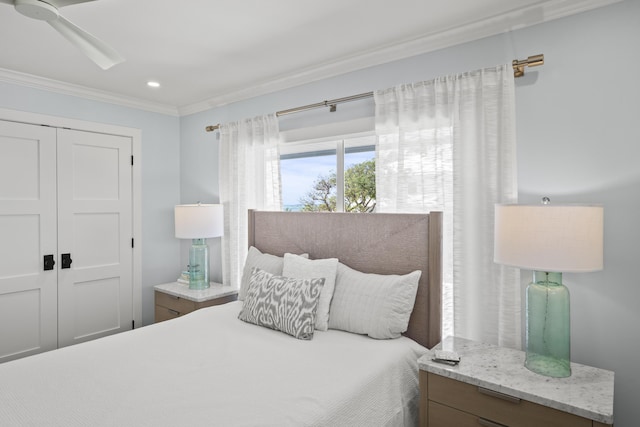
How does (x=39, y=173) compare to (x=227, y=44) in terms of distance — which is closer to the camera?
(x=227, y=44)

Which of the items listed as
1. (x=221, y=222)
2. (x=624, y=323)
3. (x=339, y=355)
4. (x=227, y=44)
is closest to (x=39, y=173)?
(x=221, y=222)

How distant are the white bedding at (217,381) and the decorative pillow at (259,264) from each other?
610 millimetres

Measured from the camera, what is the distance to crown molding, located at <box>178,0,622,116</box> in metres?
1.93

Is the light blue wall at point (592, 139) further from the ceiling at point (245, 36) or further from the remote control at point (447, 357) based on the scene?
the remote control at point (447, 357)

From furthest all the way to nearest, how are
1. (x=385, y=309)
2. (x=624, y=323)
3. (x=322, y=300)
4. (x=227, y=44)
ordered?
1. (x=227, y=44)
2. (x=322, y=300)
3. (x=385, y=309)
4. (x=624, y=323)

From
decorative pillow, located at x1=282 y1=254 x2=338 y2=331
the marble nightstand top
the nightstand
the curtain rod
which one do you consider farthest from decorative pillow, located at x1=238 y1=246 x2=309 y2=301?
the nightstand

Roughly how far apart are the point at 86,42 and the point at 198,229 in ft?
6.13

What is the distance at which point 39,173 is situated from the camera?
10.4ft

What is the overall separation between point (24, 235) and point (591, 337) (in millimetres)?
4152

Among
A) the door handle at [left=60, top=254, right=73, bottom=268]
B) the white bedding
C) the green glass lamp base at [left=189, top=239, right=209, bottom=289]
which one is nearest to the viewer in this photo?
the white bedding

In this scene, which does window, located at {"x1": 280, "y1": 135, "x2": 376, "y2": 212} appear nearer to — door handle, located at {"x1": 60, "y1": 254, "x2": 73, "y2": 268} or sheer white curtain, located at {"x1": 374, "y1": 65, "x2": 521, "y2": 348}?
sheer white curtain, located at {"x1": 374, "y1": 65, "x2": 521, "y2": 348}

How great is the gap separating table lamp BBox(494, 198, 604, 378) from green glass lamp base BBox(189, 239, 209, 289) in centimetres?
263

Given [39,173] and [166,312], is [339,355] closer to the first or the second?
[166,312]

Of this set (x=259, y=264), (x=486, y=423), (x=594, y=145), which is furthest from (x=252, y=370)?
(x=594, y=145)
